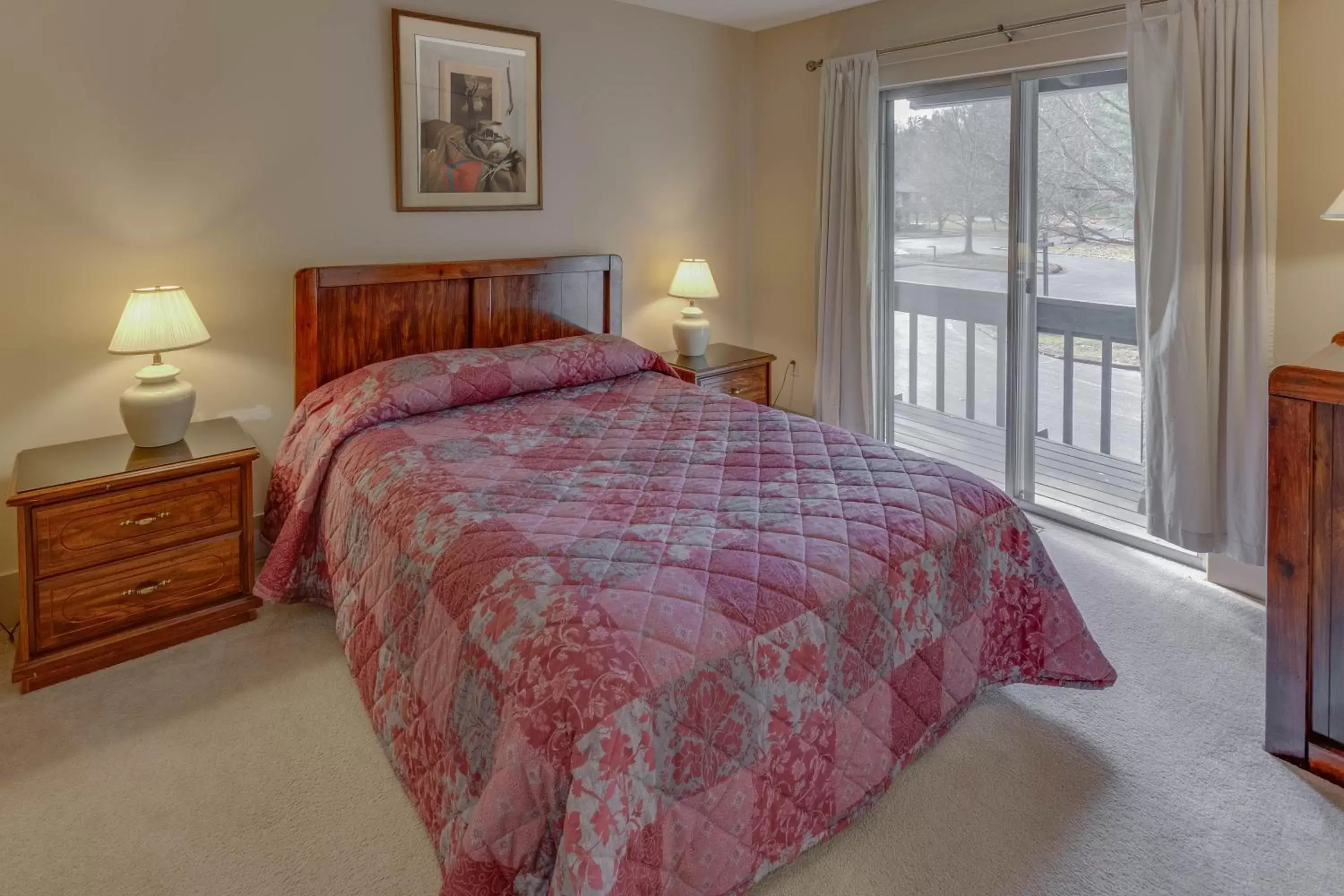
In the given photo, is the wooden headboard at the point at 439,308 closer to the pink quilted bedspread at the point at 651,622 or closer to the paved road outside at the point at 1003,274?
the pink quilted bedspread at the point at 651,622

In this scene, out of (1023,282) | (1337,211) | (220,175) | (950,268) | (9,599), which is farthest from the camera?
(950,268)

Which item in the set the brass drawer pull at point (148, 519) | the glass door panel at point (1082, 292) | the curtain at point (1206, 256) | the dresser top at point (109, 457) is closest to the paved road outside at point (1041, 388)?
the glass door panel at point (1082, 292)

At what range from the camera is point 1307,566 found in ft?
6.41

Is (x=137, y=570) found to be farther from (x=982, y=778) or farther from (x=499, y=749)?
(x=982, y=778)

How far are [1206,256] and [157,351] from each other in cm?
344

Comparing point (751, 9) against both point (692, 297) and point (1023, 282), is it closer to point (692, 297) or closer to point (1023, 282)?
point (692, 297)

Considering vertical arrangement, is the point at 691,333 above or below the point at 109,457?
above

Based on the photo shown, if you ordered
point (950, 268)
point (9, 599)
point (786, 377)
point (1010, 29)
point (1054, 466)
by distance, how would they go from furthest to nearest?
1. point (786, 377)
2. point (950, 268)
3. point (1054, 466)
4. point (1010, 29)
5. point (9, 599)

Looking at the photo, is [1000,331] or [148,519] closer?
[148,519]

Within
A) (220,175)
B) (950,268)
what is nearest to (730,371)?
(950,268)

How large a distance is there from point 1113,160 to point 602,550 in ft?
8.86

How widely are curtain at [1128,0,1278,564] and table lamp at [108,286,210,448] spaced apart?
10.7 ft

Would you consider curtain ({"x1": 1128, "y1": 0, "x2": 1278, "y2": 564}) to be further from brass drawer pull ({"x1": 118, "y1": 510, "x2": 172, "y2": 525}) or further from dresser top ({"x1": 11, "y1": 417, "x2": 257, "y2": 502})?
brass drawer pull ({"x1": 118, "y1": 510, "x2": 172, "y2": 525})

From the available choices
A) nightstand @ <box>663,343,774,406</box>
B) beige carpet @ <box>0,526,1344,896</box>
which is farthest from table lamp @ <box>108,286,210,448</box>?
nightstand @ <box>663,343,774,406</box>
